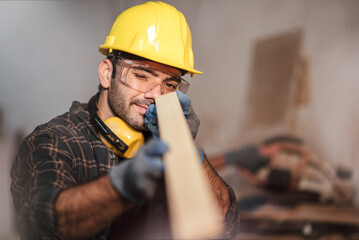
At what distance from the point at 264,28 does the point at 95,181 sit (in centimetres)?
291

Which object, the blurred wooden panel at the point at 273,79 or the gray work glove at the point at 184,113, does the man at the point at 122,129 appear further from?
the blurred wooden panel at the point at 273,79

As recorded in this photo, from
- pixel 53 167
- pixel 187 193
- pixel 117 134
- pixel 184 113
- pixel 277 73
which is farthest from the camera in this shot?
pixel 277 73

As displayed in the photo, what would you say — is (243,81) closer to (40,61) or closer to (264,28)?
(264,28)

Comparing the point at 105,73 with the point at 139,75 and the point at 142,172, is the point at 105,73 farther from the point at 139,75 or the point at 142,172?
the point at 142,172

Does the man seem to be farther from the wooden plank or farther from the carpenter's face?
the wooden plank

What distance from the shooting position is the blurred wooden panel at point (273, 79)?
323 cm

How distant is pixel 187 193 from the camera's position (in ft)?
2.12

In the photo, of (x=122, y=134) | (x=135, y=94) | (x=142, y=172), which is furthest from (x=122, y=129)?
(x=142, y=172)

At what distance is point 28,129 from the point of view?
1.93 meters

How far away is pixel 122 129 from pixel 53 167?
0.36m

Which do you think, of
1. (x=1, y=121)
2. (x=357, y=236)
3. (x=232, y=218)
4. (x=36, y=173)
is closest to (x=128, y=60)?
(x=36, y=173)

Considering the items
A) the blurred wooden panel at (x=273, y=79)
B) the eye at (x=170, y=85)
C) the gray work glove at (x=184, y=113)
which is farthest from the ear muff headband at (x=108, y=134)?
the blurred wooden panel at (x=273, y=79)

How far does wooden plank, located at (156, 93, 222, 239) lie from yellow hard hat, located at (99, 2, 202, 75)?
1.75 ft

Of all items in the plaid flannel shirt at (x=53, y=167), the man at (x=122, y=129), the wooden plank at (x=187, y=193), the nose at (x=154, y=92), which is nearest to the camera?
the wooden plank at (x=187, y=193)
